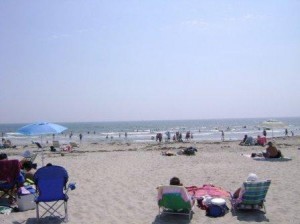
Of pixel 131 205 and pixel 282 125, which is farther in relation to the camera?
pixel 282 125

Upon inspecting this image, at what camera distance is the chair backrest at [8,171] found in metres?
7.41

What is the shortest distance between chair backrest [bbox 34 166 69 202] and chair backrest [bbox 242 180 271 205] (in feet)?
11.5

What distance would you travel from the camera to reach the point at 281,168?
13102 millimetres

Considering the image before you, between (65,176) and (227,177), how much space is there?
6.18 m

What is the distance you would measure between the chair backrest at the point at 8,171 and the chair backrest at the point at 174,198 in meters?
3.22

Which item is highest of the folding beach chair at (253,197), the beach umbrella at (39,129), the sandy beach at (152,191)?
the beach umbrella at (39,129)

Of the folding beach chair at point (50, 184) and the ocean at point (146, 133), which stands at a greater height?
the folding beach chair at point (50, 184)

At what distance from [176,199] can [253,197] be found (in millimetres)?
1530

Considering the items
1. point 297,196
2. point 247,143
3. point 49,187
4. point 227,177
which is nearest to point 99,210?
point 49,187

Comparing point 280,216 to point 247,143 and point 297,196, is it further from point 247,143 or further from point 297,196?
point 247,143

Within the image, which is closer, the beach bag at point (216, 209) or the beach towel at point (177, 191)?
the beach towel at point (177, 191)

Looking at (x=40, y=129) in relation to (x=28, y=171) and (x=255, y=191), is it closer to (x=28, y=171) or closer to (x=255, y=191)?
(x=28, y=171)

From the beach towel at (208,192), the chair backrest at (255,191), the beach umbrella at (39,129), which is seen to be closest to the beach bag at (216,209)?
the chair backrest at (255,191)

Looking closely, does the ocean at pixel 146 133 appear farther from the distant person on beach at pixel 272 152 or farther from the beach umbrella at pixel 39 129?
the distant person on beach at pixel 272 152
